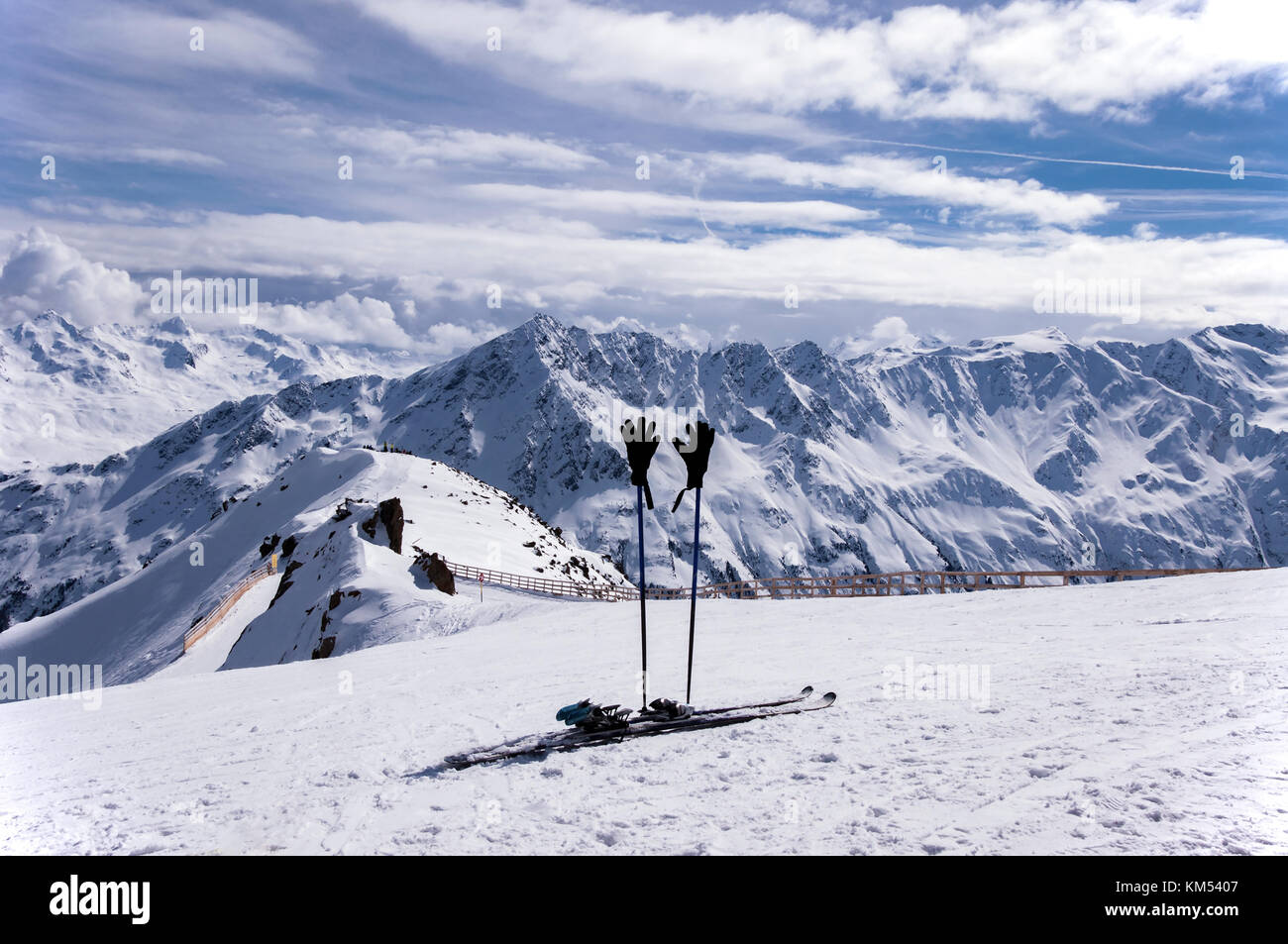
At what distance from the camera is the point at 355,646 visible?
32.9 meters

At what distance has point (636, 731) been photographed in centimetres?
934

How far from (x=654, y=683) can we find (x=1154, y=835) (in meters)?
Answer: 8.29

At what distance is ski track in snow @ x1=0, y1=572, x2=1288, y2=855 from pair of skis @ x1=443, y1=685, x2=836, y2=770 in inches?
8.7

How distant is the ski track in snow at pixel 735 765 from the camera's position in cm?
629

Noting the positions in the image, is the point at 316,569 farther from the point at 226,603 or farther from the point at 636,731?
the point at 636,731

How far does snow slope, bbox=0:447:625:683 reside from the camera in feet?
123

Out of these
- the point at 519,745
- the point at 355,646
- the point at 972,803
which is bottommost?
the point at 355,646

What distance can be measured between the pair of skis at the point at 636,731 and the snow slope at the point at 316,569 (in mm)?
25175

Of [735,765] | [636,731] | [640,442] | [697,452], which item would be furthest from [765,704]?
[640,442]

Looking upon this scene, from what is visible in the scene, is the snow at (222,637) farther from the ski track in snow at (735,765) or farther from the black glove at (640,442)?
the black glove at (640,442)

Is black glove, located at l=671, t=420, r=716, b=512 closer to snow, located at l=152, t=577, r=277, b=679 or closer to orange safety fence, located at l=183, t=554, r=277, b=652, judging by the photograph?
snow, located at l=152, t=577, r=277, b=679

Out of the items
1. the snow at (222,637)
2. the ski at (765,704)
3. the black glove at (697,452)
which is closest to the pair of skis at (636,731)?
the ski at (765,704)
